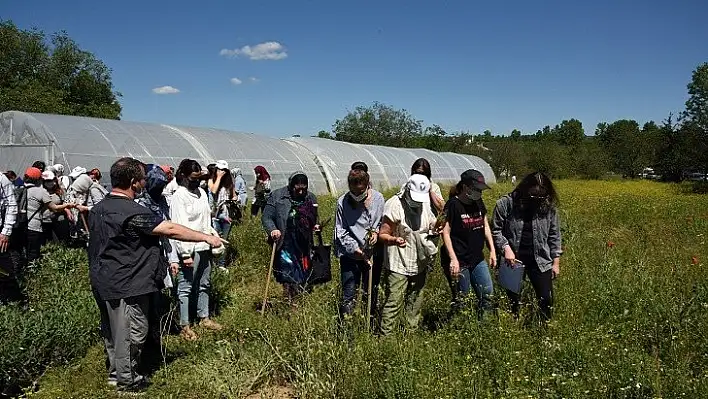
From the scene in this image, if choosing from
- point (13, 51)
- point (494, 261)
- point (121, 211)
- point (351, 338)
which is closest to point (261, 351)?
point (351, 338)

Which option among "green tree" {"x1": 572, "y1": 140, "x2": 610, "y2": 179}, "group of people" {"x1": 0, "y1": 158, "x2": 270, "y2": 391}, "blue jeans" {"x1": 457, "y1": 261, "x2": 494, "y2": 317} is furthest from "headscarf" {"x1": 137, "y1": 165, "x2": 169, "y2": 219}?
"green tree" {"x1": 572, "y1": 140, "x2": 610, "y2": 179}

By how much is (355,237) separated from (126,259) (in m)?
1.81

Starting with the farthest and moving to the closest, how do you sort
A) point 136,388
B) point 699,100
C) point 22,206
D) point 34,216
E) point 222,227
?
point 699,100 → point 222,227 → point 34,216 → point 22,206 → point 136,388

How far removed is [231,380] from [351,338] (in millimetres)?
879

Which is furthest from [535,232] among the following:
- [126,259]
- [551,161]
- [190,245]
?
[551,161]

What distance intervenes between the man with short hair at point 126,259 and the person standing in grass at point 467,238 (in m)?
1.93

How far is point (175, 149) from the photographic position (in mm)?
14453

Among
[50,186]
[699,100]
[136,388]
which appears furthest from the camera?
[699,100]

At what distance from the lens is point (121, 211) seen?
143 inches

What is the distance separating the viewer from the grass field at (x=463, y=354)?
3.13 metres

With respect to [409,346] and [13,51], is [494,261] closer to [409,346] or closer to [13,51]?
[409,346]

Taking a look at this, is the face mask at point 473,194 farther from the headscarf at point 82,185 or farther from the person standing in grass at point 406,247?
the headscarf at point 82,185

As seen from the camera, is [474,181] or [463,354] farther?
[474,181]

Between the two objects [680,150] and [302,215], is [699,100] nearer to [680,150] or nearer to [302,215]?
[680,150]
